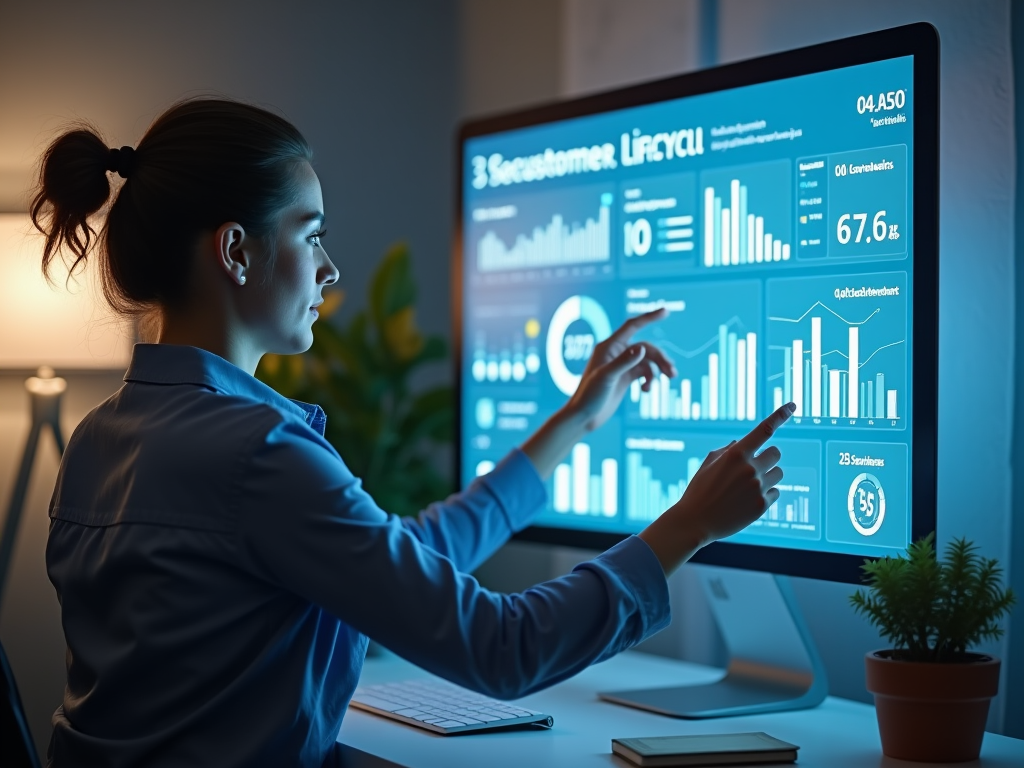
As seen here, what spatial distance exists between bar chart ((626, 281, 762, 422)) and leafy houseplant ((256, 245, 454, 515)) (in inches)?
30.3

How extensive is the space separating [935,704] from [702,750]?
0.21m

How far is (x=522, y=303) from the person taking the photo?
58.8 inches

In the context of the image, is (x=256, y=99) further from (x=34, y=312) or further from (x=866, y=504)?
(x=866, y=504)

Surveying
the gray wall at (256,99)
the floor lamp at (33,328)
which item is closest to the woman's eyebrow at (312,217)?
the floor lamp at (33,328)

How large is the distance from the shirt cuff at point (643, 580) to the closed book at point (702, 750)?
0.38 feet

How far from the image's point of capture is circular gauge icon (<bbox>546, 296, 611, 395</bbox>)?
1.39 m

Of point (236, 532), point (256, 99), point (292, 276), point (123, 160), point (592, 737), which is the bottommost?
point (592, 737)

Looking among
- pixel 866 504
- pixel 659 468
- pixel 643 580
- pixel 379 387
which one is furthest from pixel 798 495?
pixel 379 387

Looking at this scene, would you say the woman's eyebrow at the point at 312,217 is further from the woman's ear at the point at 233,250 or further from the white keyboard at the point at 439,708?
the white keyboard at the point at 439,708

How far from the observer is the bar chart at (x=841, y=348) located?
110 cm

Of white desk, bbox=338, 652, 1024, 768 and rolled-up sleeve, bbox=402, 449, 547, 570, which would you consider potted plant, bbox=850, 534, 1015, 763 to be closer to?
white desk, bbox=338, 652, 1024, 768

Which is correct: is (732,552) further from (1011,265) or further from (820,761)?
(1011,265)

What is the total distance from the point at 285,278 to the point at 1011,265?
85cm

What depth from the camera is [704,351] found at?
4.16ft
